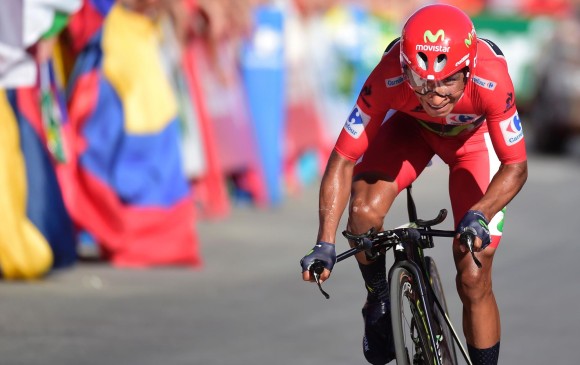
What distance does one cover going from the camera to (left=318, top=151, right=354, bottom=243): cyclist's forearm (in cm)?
545

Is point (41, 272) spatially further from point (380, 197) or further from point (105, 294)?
point (380, 197)

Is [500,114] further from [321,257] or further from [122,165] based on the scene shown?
[122,165]

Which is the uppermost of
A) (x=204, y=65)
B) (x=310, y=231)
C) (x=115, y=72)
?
(x=204, y=65)

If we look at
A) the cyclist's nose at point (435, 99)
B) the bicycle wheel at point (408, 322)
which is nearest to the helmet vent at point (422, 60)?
the cyclist's nose at point (435, 99)

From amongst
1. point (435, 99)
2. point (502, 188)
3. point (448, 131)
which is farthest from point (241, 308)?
point (435, 99)

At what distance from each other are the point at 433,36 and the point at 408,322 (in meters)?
1.28

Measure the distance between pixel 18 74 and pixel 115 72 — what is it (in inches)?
60.6

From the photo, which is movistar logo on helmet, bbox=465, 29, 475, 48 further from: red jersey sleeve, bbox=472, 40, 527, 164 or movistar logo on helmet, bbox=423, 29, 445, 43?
red jersey sleeve, bbox=472, 40, 527, 164

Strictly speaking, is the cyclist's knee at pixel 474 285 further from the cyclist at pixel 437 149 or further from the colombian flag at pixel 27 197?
the colombian flag at pixel 27 197

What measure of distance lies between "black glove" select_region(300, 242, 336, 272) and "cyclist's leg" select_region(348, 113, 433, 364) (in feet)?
2.12

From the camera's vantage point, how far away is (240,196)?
13.5 m

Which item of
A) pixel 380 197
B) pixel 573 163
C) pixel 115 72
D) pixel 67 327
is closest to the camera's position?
pixel 380 197

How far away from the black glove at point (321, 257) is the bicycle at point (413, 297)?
63 millimetres

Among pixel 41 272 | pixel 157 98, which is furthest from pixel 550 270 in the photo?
pixel 41 272
